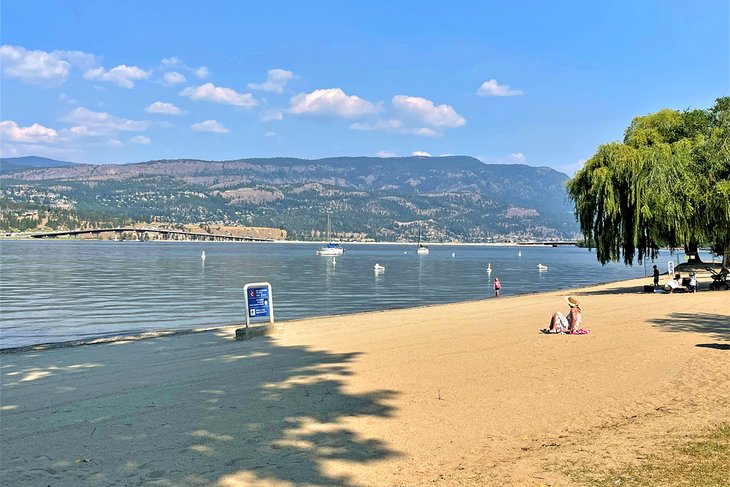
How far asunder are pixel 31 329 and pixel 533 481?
78.4ft

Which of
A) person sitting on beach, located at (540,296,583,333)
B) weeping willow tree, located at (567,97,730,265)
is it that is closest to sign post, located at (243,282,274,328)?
person sitting on beach, located at (540,296,583,333)

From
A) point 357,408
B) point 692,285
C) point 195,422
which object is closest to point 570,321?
point 357,408

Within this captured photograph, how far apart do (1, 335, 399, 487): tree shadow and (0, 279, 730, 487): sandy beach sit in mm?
32

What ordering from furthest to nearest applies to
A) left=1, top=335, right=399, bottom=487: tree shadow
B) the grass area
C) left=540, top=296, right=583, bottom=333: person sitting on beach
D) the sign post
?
the sign post → left=540, top=296, right=583, bottom=333: person sitting on beach → left=1, top=335, right=399, bottom=487: tree shadow → the grass area

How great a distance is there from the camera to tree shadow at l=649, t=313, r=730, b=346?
16.2 meters

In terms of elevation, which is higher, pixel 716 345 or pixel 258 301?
pixel 258 301

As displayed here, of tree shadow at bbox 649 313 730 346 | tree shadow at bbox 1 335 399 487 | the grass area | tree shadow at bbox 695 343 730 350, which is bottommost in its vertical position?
tree shadow at bbox 649 313 730 346

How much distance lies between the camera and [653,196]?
30297 millimetres

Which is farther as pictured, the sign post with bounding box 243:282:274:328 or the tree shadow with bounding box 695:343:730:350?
the sign post with bounding box 243:282:274:328

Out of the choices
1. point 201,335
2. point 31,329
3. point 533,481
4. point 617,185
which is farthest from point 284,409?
point 617,185

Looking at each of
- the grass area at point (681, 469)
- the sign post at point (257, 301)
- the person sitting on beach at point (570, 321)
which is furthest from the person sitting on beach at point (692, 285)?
the grass area at point (681, 469)

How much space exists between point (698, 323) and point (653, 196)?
1398 centimetres

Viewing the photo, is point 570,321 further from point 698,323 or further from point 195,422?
point 195,422

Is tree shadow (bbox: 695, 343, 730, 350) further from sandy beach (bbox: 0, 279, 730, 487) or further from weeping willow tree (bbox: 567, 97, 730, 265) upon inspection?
weeping willow tree (bbox: 567, 97, 730, 265)
